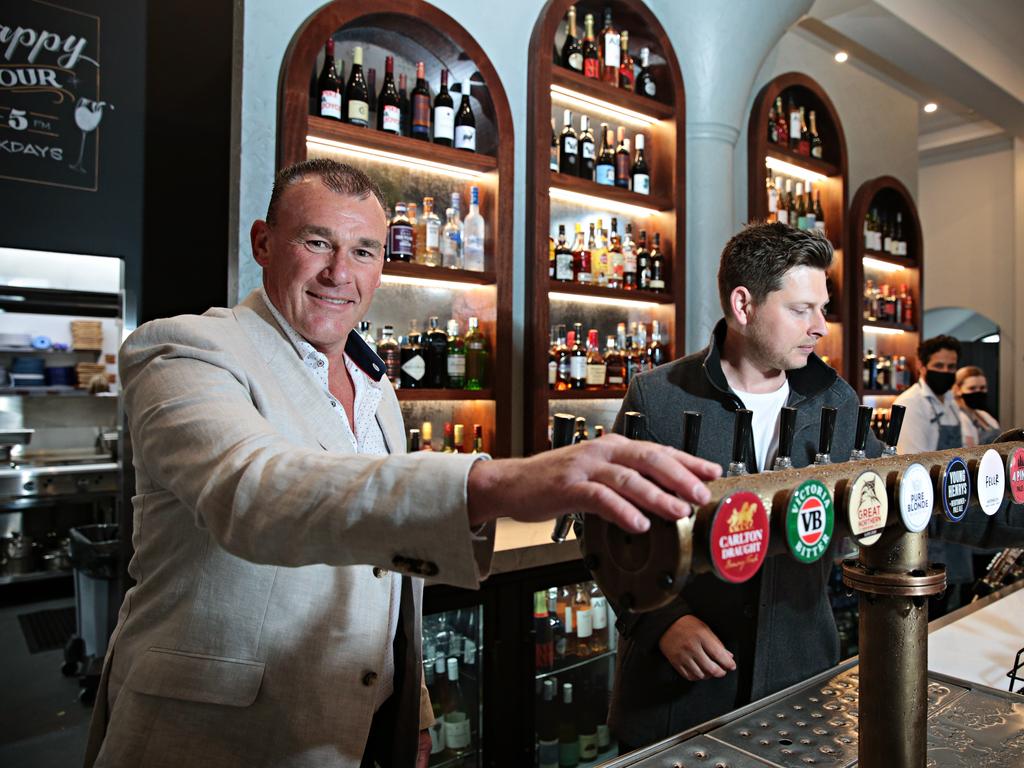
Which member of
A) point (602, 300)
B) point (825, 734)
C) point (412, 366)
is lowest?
point (825, 734)

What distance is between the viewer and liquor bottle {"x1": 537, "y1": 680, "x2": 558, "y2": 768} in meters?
2.65

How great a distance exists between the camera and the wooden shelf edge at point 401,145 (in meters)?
2.65

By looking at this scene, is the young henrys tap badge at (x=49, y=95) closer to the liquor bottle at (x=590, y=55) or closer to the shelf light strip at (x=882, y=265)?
the liquor bottle at (x=590, y=55)

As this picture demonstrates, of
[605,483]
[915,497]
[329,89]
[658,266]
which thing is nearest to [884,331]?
[658,266]

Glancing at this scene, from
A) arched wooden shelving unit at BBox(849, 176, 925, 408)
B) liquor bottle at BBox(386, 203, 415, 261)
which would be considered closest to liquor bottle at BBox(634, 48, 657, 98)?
liquor bottle at BBox(386, 203, 415, 261)

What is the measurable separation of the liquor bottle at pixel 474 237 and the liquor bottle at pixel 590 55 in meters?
0.86

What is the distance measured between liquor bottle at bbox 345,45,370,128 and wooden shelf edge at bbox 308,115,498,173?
6 centimetres

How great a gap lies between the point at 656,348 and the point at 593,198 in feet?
2.59

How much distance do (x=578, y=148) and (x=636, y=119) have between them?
389mm

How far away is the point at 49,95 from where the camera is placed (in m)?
2.08

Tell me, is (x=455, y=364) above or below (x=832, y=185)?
below

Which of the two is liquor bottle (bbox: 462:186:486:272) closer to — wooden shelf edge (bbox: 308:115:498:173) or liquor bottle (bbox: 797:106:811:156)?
wooden shelf edge (bbox: 308:115:498:173)

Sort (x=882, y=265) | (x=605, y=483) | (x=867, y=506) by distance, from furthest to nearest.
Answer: (x=882, y=265)
(x=867, y=506)
(x=605, y=483)

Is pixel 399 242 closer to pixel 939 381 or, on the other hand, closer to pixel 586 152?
pixel 586 152
